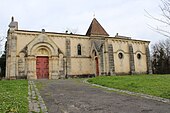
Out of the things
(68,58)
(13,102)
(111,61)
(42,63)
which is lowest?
(13,102)

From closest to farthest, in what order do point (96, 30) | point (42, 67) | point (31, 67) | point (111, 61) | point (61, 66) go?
point (31, 67)
point (42, 67)
point (61, 66)
point (111, 61)
point (96, 30)

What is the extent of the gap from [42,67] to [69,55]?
4.32 metres

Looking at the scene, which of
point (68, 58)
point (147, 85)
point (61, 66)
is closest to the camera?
point (147, 85)

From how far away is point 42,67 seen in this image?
30.1m

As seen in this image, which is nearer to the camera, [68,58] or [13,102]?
[13,102]

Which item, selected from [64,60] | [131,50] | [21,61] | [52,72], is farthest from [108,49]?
[21,61]

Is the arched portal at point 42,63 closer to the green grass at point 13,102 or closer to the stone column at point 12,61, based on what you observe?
the stone column at point 12,61

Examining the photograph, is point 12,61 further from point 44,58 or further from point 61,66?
point 61,66

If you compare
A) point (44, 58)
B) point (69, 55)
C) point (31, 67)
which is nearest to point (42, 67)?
point (44, 58)

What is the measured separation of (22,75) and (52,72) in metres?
4.16

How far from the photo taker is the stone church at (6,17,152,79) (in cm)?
2836

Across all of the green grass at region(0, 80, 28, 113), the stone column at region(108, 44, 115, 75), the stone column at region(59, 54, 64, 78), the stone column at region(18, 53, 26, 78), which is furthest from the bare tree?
the green grass at region(0, 80, 28, 113)

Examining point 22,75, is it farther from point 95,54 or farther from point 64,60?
point 95,54

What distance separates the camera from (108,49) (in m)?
30.9
